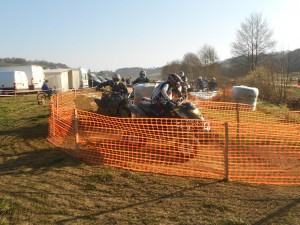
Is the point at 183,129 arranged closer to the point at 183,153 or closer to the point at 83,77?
the point at 183,153

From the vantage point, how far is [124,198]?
15.7 ft

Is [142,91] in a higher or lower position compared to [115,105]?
higher

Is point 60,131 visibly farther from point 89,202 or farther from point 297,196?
point 297,196

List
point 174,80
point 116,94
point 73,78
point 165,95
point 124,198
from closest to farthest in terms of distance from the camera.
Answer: point 124,198 < point 165,95 < point 174,80 < point 116,94 < point 73,78

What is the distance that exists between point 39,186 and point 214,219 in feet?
9.27

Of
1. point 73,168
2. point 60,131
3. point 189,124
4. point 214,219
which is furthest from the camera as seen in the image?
point 60,131

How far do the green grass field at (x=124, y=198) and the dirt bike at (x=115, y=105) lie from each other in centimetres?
376

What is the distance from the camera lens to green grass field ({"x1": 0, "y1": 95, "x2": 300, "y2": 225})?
13.7 ft

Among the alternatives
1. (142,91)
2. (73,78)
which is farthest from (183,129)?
(73,78)

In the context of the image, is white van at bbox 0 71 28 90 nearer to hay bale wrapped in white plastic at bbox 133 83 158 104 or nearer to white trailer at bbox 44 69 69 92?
white trailer at bbox 44 69 69 92

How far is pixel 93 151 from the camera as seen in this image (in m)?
6.78

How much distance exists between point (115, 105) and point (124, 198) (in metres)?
5.65

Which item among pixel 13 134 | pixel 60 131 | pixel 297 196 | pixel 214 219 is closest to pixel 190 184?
pixel 214 219

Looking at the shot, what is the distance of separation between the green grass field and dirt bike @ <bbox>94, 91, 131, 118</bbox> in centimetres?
376
